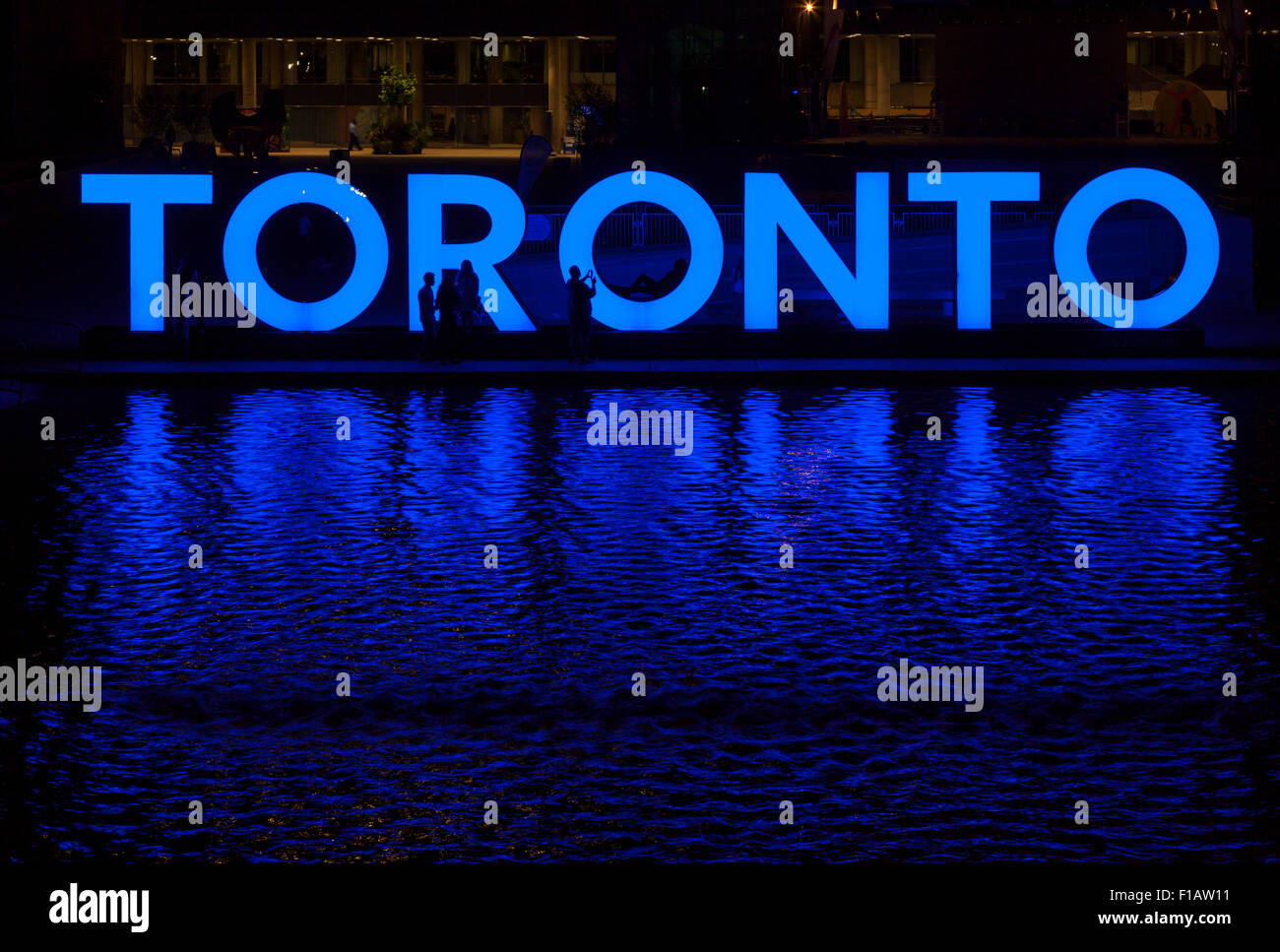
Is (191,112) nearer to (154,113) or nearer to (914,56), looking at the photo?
(154,113)

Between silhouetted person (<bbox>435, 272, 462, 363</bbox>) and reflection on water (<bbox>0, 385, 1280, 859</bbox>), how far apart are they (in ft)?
18.4

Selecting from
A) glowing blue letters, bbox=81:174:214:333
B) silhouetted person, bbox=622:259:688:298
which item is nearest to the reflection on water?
glowing blue letters, bbox=81:174:214:333

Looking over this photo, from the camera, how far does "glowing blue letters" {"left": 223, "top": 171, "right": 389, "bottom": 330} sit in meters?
29.3

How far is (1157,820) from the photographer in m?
9.42

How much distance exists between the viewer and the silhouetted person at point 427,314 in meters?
28.5

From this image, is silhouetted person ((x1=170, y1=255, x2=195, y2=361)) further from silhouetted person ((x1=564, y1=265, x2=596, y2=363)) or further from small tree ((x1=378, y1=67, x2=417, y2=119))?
small tree ((x1=378, y1=67, x2=417, y2=119))

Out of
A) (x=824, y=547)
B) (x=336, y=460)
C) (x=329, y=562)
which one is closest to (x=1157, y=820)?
(x=824, y=547)

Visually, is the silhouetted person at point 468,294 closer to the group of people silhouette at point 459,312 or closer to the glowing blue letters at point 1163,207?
the group of people silhouette at point 459,312

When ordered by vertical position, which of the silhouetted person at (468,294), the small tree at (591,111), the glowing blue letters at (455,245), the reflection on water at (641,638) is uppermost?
the small tree at (591,111)

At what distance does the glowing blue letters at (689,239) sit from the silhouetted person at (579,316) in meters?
0.69

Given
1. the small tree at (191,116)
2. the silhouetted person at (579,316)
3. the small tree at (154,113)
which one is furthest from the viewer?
the small tree at (191,116)

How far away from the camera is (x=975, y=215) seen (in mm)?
29906

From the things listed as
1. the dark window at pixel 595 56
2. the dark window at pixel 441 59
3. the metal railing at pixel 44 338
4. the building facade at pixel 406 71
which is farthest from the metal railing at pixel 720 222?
the dark window at pixel 441 59

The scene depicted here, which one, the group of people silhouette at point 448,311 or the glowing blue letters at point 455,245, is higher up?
the glowing blue letters at point 455,245
